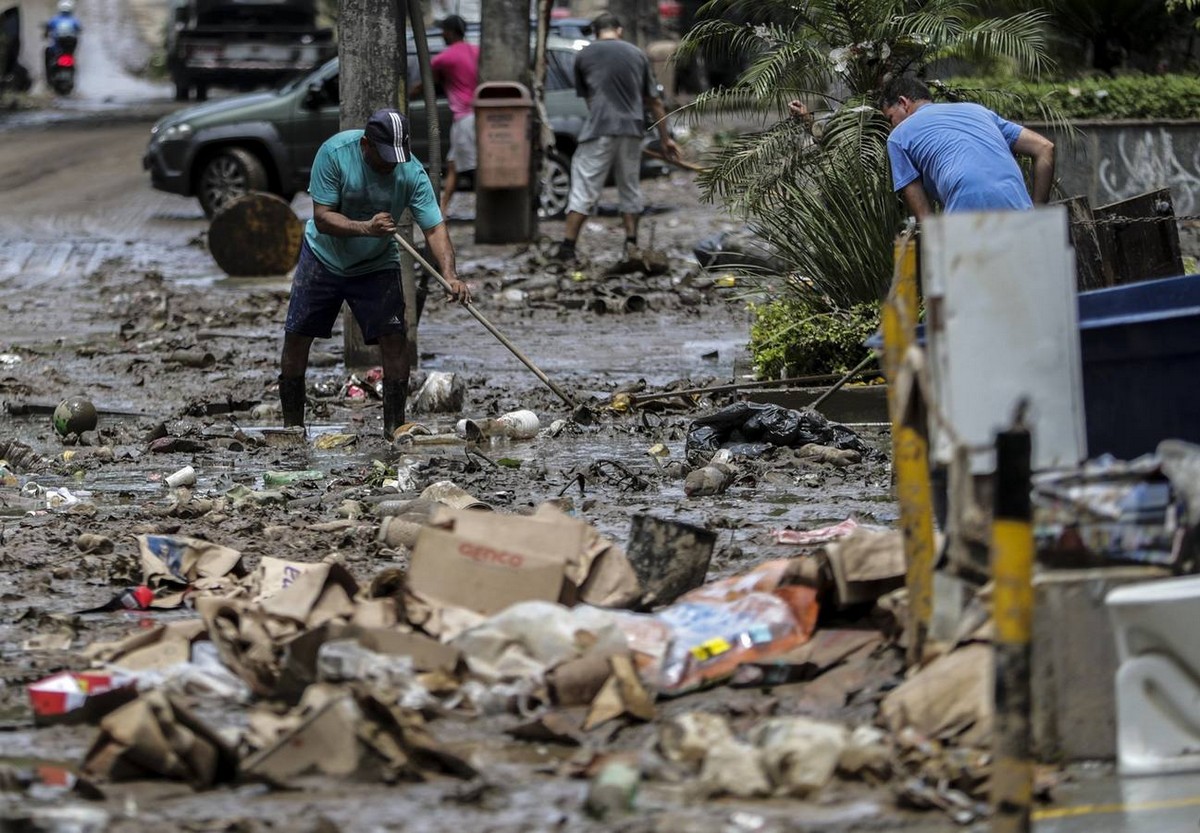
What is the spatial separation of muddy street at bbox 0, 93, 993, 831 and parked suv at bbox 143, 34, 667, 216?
1.67ft

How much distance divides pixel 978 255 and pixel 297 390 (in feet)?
18.9

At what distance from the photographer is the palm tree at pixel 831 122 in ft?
31.3

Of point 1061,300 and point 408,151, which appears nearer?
point 1061,300

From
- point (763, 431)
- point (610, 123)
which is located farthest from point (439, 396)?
point (610, 123)

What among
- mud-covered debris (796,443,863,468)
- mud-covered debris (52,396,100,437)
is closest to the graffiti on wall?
mud-covered debris (796,443,863,468)

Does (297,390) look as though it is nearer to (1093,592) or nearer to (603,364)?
(603,364)

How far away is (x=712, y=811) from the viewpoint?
407 centimetres

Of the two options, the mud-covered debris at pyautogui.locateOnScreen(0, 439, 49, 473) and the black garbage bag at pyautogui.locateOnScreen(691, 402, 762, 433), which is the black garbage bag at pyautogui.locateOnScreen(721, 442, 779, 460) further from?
the mud-covered debris at pyautogui.locateOnScreen(0, 439, 49, 473)

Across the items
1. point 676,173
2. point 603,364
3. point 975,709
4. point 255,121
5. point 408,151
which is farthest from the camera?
point 676,173

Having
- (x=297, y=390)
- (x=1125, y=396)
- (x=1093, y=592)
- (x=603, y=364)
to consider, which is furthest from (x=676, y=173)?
(x=1093, y=592)

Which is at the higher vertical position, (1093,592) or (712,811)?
(1093,592)

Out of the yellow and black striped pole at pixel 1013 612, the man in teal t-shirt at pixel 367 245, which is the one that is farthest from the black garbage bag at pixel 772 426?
the yellow and black striped pole at pixel 1013 612

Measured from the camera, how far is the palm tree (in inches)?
375

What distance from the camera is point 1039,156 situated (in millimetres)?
7852
